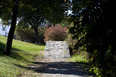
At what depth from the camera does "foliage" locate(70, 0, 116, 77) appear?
1.72 metres

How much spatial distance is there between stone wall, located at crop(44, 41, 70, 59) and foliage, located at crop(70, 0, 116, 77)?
41.6 feet

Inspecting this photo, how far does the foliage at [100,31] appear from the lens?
172 cm

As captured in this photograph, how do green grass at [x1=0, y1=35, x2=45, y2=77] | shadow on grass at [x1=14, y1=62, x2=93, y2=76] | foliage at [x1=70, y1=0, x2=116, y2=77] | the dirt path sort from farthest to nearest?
shadow on grass at [x1=14, y1=62, x2=93, y2=76], the dirt path, green grass at [x1=0, y1=35, x2=45, y2=77], foliage at [x1=70, y1=0, x2=116, y2=77]

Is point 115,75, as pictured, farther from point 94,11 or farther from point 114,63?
point 94,11

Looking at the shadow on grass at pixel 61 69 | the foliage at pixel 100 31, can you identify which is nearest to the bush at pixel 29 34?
the shadow on grass at pixel 61 69

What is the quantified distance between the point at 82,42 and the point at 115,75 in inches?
33.7

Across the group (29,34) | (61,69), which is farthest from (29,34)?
(61,69)

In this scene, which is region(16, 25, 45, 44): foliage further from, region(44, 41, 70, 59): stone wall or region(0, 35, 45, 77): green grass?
region(0, 35, 45, 77): green grass

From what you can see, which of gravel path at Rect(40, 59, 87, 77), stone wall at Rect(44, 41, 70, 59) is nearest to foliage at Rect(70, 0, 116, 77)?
gravel path at Rect(40, 59, 87, 77)

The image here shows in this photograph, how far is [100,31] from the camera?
1.89 meters

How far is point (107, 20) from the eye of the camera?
5.95ft

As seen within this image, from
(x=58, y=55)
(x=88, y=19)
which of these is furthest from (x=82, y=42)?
(x=58, y=55)

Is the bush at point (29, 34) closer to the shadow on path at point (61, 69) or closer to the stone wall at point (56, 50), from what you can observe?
the stone wall at point (56, 50)

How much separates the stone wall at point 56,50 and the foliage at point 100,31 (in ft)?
41.6
